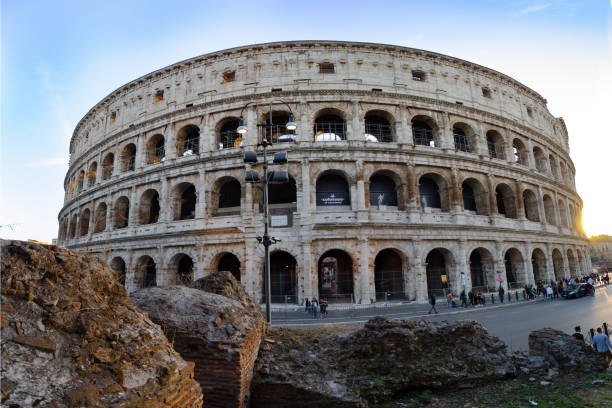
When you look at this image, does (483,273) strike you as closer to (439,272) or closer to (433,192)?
(439,272)

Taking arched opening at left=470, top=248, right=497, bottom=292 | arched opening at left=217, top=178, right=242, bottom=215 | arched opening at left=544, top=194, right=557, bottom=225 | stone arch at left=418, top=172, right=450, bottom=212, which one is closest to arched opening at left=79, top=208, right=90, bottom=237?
arched opening at left=217, top=178, right=242, bottom=215

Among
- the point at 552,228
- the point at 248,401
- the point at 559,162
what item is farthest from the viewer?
the point at 559,162

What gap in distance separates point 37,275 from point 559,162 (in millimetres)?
40823

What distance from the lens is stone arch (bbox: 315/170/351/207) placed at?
21039 millimetres

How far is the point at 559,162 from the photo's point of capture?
31.0 meters

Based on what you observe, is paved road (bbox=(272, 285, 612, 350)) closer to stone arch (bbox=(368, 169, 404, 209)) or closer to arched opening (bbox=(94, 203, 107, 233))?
stone arch (bbox=(368, 169, 404, 209))

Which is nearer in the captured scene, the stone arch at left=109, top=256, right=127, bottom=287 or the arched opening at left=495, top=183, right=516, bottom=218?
the stone arch at left=109, top=256, right=127, bottom=287

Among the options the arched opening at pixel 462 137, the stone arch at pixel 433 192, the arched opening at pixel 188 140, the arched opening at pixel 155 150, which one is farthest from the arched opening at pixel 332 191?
A: the arched opening at pixel 155 150

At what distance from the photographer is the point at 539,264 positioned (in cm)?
2564

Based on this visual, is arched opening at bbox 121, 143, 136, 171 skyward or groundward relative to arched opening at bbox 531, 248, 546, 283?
skyward

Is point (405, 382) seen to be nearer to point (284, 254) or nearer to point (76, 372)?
point (76, 372)

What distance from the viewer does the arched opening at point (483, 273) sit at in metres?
22.1

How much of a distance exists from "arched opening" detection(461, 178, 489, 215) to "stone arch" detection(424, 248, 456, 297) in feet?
13.3

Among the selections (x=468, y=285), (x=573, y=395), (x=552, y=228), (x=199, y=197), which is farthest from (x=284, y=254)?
(x=552, y=228)
